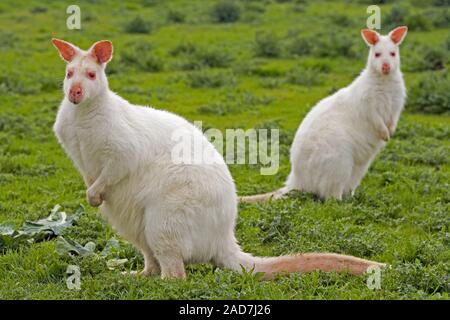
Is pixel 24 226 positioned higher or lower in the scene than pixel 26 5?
lower

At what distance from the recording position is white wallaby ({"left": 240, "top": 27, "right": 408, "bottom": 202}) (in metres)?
8.64

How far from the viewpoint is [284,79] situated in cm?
1530

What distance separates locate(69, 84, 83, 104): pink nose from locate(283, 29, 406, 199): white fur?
3547mm

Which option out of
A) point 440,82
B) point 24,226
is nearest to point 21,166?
point 24,226

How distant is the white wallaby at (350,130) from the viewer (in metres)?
8.64

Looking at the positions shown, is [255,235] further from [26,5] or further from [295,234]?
[26,5]

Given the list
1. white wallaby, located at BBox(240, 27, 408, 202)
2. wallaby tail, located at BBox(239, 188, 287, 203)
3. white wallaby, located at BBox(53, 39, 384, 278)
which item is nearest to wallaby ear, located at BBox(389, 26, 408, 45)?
white wallaby, located at BBox(240, 27, 408, 202)

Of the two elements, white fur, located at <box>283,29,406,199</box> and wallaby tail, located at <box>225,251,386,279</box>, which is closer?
wallaby tail, located at <box>225,251,386,279</box>

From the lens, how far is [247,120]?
12742 millimetres

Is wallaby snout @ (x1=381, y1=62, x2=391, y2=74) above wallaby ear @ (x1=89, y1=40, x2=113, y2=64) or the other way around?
the other way around

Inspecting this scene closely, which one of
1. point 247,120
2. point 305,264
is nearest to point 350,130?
point 305,264

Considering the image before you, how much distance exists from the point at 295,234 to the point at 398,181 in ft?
8.84

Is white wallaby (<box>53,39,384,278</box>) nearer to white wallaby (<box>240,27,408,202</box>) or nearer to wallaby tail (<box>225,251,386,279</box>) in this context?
wallaby tail (<box>225,251,386,279</box>)

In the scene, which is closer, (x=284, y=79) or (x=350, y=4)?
(x=284, y=79)
